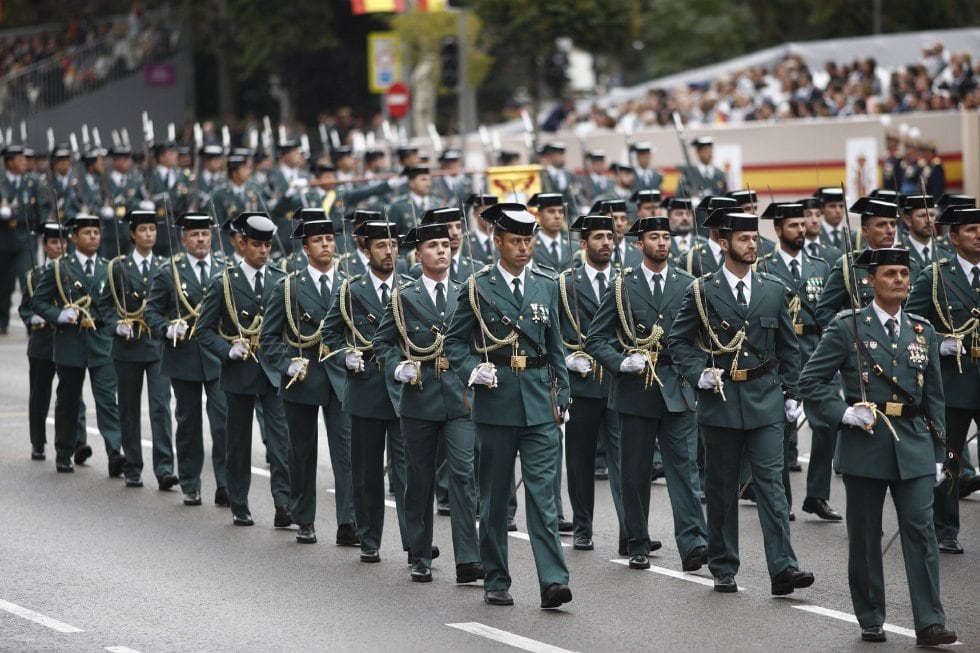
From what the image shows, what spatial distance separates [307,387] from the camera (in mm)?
12039

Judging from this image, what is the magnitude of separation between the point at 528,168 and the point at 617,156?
9.25 meters

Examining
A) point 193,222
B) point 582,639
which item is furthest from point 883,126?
point 582,639

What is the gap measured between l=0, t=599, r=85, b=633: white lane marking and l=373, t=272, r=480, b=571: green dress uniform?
7.14 ft

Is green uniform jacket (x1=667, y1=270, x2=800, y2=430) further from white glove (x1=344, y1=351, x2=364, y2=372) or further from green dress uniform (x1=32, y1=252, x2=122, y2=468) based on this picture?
green dress uniform (x1=32, y1=252, x2=122, y2=468)

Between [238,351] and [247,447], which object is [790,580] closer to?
[247,447]

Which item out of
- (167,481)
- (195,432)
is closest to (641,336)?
(195,432)

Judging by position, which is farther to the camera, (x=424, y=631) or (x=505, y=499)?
(x=505, y=499)

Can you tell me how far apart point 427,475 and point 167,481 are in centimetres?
372

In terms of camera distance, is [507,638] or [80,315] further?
[80,315]

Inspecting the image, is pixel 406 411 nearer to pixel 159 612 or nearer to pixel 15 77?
pixel 159 612

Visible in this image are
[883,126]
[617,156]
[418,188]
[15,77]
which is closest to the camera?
[418,188]

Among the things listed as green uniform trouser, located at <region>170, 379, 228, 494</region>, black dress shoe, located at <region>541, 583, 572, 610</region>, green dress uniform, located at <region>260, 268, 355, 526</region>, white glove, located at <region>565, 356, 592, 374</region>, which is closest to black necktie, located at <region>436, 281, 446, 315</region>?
white glove, located at <region>565, 356, 592, 374</region>

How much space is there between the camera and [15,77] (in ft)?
150

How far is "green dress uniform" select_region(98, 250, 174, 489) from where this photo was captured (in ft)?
45.8
